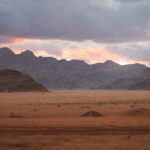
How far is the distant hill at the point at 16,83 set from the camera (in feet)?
320

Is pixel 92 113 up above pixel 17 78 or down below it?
below

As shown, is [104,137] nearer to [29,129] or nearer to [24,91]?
[29,129]

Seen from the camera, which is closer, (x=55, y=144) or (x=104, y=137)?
(x=55, y=144)

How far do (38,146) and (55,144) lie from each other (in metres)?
0.69

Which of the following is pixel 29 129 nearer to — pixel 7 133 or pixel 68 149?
pixel 7 133

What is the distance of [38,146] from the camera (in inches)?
402

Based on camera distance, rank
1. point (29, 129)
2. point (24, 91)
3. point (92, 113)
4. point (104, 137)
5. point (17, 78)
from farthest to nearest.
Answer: point (17, 78)
point (24, 91)
point (92, 113)
point (29, 129)
point (104, 137)

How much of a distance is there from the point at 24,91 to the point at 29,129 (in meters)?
84.3

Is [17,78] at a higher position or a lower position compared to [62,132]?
higher

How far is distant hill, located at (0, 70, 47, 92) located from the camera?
97387 millimetres

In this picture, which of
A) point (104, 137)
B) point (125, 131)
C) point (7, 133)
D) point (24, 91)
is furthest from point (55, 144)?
point (24, 91)

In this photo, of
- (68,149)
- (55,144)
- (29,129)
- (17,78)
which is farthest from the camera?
(17,78)

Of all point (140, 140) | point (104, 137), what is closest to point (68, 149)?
point (104, 137)

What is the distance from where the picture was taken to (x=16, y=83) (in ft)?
332
